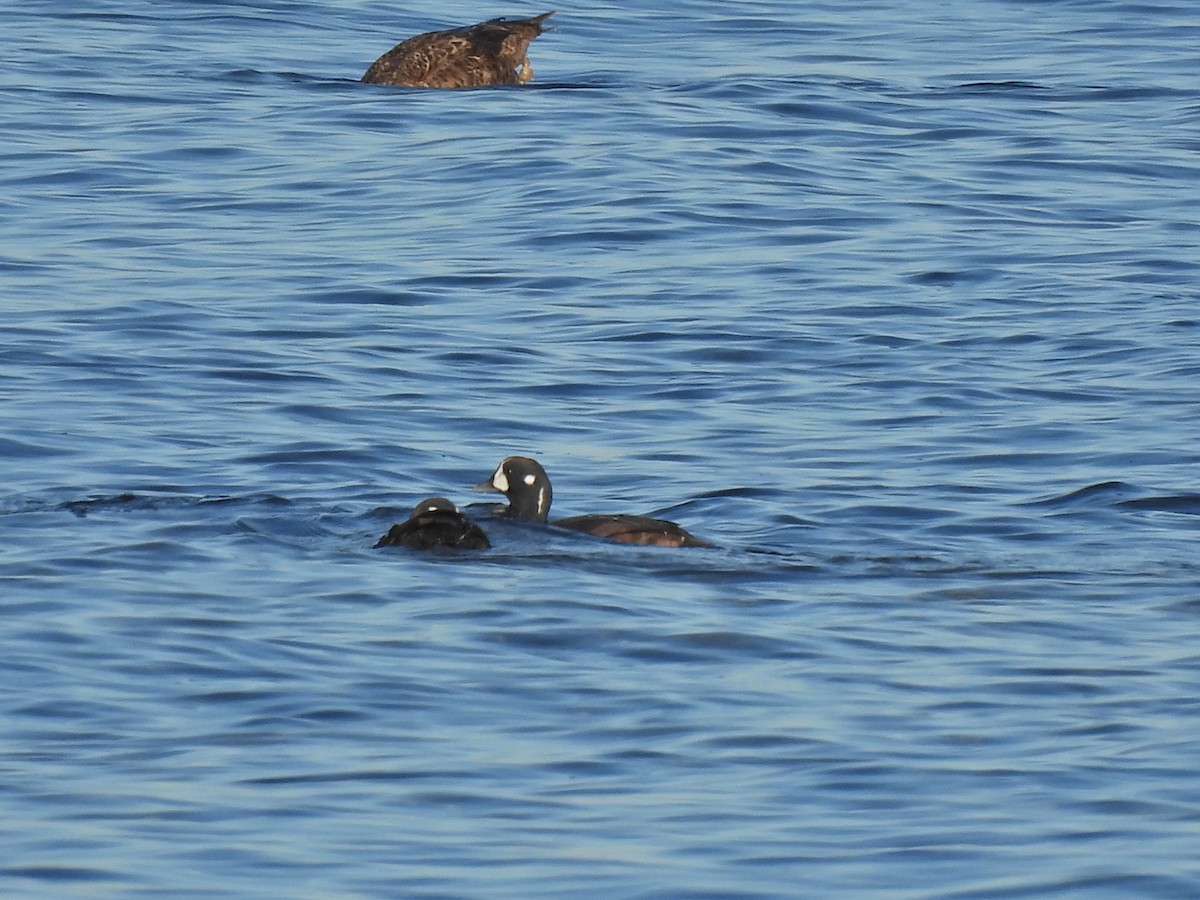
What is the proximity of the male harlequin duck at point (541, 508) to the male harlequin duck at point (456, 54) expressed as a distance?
36.2 feet

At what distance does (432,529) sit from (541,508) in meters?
0.90

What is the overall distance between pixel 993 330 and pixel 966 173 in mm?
4666

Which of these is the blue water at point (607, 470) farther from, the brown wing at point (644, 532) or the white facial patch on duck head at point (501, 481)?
the white facial patch on duck head at point (501, 481)

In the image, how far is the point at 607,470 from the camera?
12.5 metres

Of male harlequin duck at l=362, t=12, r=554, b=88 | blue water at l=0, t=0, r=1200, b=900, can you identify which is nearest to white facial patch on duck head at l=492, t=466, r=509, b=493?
blue water at l=0, t=0, r=1200, b=900

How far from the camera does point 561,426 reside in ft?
43.1

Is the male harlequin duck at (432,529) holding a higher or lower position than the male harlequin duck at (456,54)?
lower

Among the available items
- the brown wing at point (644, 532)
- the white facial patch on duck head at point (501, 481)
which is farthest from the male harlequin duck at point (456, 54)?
the brown wing at point (644, 532)

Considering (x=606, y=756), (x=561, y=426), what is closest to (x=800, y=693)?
(x=606, y=756)

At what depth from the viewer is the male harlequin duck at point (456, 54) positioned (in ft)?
72.6

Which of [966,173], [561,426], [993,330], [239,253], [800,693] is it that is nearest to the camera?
[800,693]

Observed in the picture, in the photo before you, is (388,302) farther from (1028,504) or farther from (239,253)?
(1028,504)

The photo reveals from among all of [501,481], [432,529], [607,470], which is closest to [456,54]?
[607,470]

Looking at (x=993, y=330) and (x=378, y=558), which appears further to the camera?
(x=993, y=330)
